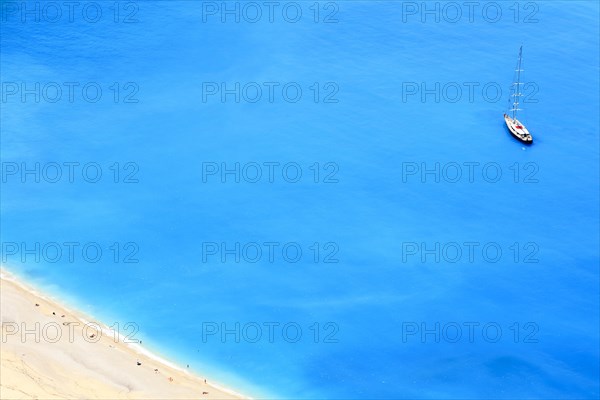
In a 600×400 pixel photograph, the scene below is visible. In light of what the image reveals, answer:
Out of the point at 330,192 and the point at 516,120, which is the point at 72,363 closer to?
the point at 330,192

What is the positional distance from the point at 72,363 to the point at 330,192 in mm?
20485

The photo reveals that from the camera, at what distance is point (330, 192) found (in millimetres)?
59406

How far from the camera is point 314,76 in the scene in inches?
2699

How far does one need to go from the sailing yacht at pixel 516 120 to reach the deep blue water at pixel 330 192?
727 millimetres

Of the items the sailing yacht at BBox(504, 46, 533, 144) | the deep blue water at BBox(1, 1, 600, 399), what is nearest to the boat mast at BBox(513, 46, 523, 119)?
the sailing yacht at BBox(504, 46, 533, 144)

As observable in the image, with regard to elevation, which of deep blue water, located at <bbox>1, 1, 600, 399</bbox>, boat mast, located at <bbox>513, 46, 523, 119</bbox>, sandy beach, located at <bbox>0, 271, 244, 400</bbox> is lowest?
sandy beach, located at <bbox>0, 271, 244, 400</bbox>

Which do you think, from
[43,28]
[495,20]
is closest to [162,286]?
[43,28]

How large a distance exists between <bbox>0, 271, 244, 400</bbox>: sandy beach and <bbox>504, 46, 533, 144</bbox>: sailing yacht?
95.9ft

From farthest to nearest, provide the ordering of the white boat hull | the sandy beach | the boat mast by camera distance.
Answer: the boat mast < the white boat hull < the sandy beach

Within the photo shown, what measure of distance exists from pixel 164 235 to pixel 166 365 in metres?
9.93

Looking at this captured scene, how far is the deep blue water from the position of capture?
49.7 meters

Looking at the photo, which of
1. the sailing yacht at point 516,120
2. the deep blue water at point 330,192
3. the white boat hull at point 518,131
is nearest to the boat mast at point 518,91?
the sailing yacht at point 516,120

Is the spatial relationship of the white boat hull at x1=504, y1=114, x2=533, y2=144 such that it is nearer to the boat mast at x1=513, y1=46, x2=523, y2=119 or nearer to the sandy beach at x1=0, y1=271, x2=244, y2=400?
the boat mast at x1=513, y1=46, x2=523, y2=119

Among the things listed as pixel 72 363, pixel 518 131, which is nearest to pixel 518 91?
pixel 518 131
